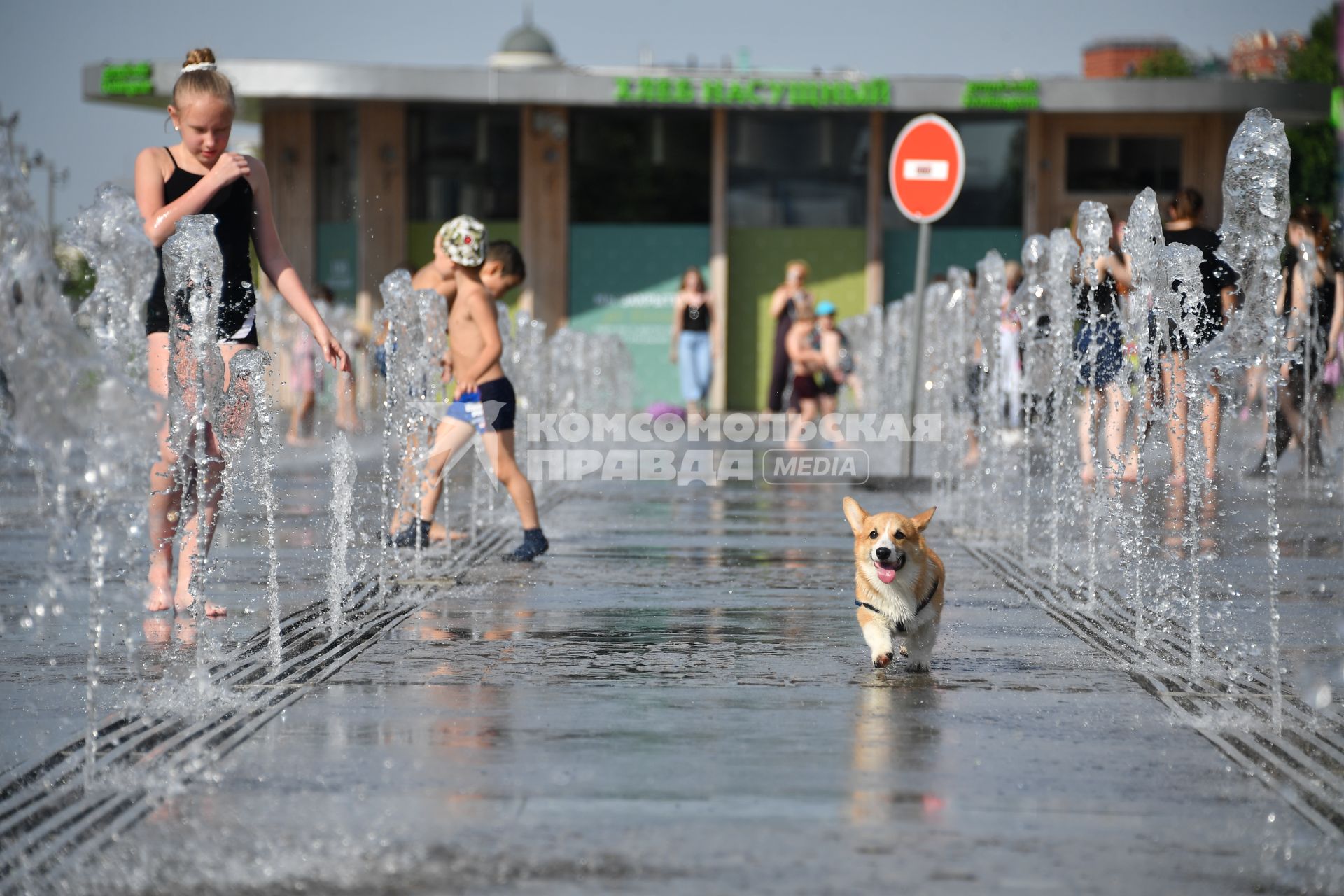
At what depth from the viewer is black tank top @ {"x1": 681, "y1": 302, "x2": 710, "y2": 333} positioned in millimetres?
23766

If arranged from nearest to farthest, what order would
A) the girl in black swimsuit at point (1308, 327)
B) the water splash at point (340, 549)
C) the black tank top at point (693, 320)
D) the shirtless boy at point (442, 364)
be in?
the water splash at point (340, 549), the shirtless boy at point (442, 364), the girl in black swimsuit at point (1308, 327), the black tank top at point (693, 320)

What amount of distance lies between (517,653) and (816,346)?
47.3ft

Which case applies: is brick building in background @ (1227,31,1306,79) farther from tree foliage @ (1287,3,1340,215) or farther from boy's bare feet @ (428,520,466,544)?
boy's bare feet @ (428,520,466,544)

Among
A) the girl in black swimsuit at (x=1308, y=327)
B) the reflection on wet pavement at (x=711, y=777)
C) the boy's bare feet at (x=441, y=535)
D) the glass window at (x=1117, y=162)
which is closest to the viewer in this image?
the reflection on wet pavement at (x=711, y=777)

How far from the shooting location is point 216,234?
6.82 meters

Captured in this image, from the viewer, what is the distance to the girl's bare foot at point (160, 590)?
7086 millimetres

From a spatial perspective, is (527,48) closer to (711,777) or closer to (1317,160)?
(1317,160)

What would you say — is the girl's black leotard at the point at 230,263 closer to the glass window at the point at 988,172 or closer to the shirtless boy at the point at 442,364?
the shirtless boy at the point at 442,364

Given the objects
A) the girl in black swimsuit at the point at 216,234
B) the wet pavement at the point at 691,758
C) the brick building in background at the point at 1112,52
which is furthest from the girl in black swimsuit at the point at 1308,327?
the brick building in background at the point at 1112,52

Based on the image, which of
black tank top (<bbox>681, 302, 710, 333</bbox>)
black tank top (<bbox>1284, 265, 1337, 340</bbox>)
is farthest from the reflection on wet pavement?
black tank top (<bbox>681, 302, 710, 333</bbox>)

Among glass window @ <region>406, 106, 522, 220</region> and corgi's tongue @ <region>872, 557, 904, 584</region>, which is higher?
glass window @ <region>406, 106, 522, 220</region>

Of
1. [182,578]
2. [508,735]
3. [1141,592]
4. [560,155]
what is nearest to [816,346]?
[560,155]

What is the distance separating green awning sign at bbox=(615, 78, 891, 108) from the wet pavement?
70.7 feet

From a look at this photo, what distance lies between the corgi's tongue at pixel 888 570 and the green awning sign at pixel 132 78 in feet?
82.7
